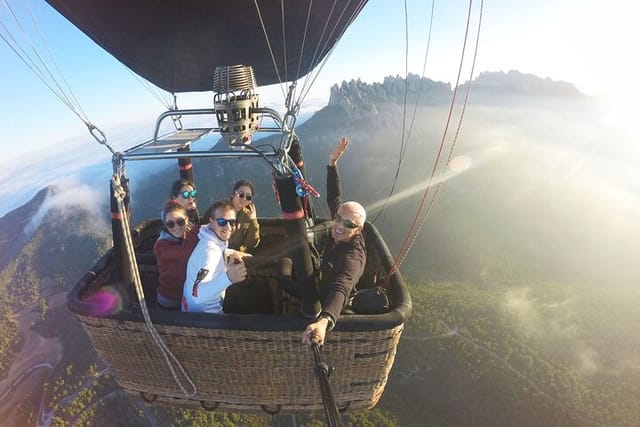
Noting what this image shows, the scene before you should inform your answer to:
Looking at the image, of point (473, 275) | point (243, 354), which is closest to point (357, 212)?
point (243, 354)

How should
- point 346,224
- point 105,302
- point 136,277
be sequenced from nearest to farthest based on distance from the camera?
point 136,277, point 105,302, point 346,224

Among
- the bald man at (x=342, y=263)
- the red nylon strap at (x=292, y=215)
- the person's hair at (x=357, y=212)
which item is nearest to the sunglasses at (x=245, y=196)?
the bald man at (x=342, y=263)

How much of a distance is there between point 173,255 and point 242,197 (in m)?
1.11

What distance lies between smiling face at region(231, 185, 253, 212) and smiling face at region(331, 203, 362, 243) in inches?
52.8

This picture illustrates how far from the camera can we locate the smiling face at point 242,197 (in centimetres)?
404

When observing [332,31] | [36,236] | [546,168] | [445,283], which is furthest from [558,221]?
[36,236]

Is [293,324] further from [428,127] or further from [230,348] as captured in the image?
[428,127]

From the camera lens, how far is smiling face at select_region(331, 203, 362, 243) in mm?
3016

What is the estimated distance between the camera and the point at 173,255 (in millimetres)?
3146

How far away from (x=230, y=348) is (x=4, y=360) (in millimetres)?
132577

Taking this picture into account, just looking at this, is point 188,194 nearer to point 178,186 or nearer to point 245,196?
point 178,186

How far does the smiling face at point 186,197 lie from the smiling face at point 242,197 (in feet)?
1.92

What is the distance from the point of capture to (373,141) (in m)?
181

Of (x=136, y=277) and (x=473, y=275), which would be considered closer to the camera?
(x=136, y=277)
